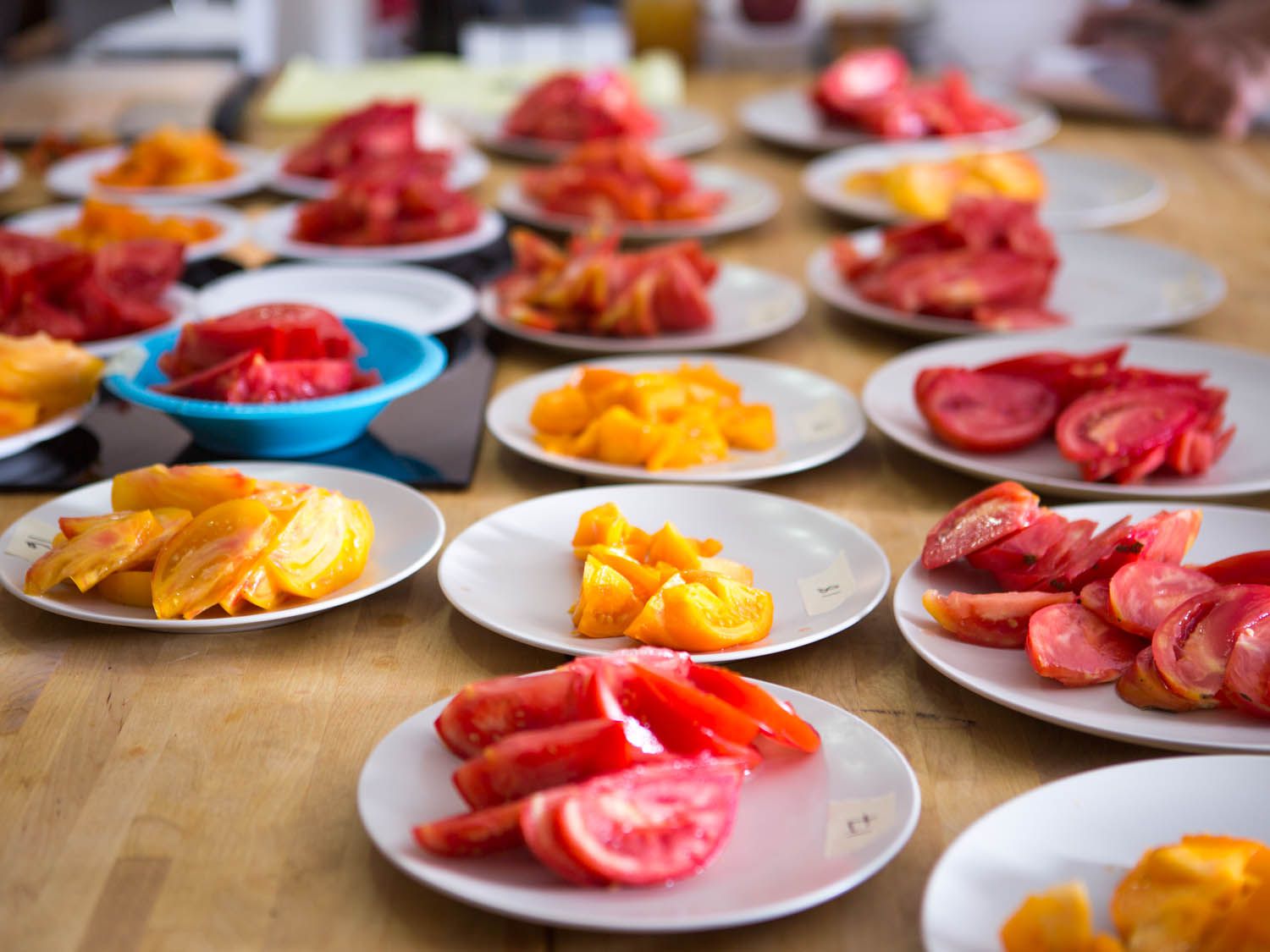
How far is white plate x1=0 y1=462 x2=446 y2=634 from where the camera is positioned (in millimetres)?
1130

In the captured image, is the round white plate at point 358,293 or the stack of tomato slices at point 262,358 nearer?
the stack of tomato slices at point 262,358

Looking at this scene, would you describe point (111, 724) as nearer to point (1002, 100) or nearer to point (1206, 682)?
point (1206, 682)

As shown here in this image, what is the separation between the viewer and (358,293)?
2035mm

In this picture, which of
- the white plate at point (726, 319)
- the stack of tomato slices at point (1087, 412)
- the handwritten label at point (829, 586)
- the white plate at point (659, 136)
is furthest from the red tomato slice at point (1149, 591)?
the white plate at point (659, 136)

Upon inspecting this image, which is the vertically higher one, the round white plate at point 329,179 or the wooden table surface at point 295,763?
the round white plate at point 329,179

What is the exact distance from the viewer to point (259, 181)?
2.60m

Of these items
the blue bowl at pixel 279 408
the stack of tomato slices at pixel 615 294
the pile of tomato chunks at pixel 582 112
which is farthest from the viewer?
the pile of tomato chunks at pixel 582 112

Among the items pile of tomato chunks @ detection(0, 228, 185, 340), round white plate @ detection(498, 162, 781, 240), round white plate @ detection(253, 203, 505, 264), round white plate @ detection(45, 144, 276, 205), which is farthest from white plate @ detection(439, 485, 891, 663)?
round white plate @ detection(45, 144, 276, 205)

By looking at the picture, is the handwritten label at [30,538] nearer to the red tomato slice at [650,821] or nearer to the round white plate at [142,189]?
the red tomato slice at [650,821]

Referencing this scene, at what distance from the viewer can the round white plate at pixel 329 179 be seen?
8.34 feet

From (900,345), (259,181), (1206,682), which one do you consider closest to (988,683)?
(1206,682)

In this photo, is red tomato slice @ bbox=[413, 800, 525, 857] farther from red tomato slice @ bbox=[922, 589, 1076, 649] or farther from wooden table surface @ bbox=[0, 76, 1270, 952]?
red tomato slice @ bbox=[922, 589, 1076, 649]

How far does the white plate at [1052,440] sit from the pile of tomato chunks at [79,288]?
98 cm

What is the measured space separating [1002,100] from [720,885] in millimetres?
2883
